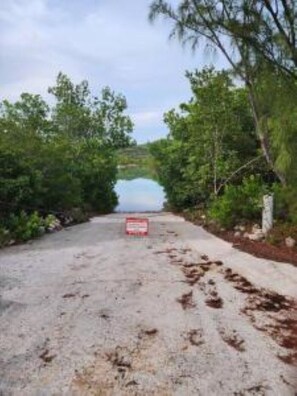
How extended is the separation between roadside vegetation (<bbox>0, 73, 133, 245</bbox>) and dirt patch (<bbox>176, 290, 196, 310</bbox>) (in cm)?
552

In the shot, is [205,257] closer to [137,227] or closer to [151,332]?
[137,227]

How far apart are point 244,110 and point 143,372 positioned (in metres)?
16.4

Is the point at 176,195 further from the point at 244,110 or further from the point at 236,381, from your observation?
the point at 236,381

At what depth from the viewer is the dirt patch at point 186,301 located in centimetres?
567

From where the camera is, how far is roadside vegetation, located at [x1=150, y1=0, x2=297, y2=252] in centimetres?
782

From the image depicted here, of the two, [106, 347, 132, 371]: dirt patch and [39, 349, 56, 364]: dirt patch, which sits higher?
[106, 347, 132, 371]: dirt patch

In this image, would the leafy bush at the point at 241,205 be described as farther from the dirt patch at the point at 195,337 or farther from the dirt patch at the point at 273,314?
the dirt patch at the point at 195,337

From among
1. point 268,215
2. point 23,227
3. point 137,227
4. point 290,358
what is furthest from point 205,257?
point 23,227

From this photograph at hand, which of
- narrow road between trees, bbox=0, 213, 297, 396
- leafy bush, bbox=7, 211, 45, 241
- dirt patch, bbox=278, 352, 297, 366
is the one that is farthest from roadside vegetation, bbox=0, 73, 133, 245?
dirt patch, bbox=278, 352, 297, 366

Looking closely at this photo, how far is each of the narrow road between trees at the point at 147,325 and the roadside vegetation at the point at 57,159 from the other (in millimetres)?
3622

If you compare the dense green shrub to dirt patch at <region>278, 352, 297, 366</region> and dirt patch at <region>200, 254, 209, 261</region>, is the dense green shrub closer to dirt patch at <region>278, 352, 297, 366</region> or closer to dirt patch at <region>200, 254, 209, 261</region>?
dirt patch at <region>200, 254, 209, 261</region>

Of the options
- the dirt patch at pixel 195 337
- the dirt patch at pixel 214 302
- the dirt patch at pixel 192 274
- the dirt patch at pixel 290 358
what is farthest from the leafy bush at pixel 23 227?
the dirt patch at pixel 290 358

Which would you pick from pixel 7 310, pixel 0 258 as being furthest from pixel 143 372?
pixel 0 258

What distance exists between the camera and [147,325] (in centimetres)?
500
